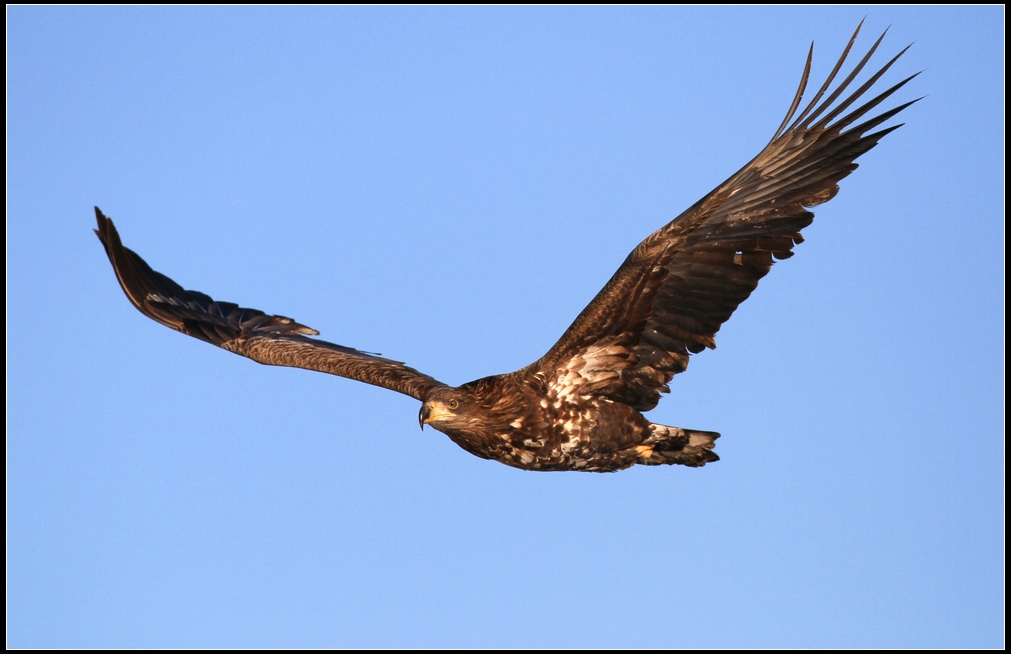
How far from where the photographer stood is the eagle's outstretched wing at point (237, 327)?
474 inches

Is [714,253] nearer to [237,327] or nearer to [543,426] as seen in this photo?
[543,426]

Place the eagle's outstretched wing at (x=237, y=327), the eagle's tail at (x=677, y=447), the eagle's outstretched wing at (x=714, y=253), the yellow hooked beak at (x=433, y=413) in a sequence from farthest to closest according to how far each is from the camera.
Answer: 1. the eagle's outstretched wing at (x=237, y=327)
2. the eagle's tail at (x=677, y=447)
3. the yellow hooked beak at (x=433, y=413)
4. the eagle's outstretched wing at (x=714, y=253)

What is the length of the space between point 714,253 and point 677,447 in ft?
6.10

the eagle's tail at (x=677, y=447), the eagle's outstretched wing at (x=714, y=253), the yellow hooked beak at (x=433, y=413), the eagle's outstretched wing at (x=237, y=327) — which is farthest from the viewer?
the eagle's outstretched wing at (x=237, y=327)

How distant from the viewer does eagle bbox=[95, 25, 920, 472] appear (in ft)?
30.0

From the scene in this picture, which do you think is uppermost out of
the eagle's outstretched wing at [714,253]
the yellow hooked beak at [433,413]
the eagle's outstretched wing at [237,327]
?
the eagle's outstretched wing at [237,327]

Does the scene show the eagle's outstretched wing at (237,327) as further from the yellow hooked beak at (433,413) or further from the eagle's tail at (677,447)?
Result: the eagle's tail at (677,447)

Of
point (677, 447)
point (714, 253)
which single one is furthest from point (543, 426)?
point (714, 253)

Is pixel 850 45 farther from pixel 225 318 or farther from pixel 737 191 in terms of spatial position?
pixel 225 318

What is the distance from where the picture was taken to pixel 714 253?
9.37m

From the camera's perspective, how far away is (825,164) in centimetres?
914

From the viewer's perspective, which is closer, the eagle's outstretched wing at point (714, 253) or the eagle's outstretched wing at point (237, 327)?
the eagle's outstretched wing at point (714, 253)

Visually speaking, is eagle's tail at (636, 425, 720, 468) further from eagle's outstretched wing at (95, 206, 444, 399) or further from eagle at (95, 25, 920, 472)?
eagle's outstretched wing at (95, 206, 444, 399)

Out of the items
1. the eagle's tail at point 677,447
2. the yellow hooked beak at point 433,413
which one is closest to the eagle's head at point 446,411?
the yellow hooked beak at point 433,413
